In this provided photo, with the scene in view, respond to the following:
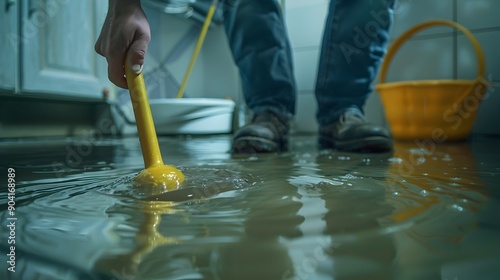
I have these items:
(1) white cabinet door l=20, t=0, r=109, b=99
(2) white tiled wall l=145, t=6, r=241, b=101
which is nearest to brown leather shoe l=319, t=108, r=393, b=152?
(1) white cabinet door l=20, t=0, r=109, b=99

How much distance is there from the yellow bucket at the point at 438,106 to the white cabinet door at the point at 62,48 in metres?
1.19

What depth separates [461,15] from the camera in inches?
60.9

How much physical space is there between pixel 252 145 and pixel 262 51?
0.84 feet

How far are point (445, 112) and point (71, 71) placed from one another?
1.36 m

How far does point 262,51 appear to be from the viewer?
39.0 inches

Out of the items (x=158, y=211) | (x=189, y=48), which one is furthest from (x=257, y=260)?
(x=189, y=48)

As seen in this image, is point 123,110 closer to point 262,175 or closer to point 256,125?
point 256,125

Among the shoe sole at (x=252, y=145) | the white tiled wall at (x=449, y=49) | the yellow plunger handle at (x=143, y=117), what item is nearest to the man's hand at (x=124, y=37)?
the yellow plunger handle at (x=143, y=117)

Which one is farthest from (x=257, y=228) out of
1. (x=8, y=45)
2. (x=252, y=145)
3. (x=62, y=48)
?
(x=62, y=48)

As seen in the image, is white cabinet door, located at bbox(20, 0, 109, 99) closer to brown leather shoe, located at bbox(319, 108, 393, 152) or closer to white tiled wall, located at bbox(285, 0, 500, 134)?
brown leather shoe, located at bbox(319, 108, 393, 152)

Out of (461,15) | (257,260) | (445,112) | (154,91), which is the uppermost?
(461,15)

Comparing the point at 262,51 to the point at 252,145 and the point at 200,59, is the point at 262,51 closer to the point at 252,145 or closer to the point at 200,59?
the point at 252,145

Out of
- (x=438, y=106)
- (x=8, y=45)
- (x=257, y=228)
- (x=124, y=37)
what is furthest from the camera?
(x=8, y=45)

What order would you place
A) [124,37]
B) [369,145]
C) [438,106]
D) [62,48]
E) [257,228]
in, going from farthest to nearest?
1. [62,48]
2. [438,106]
3. [369,145]
4. [124,37]
5. [257,228]
